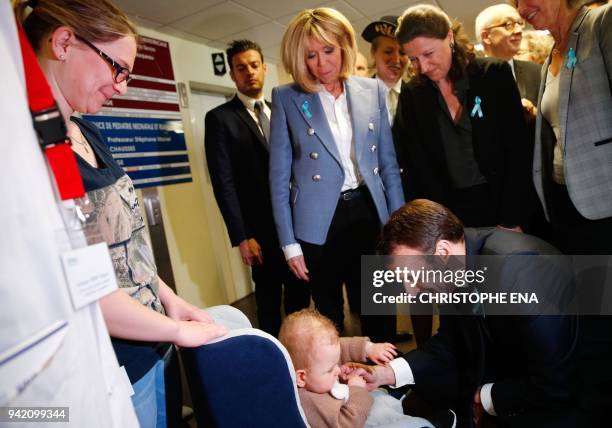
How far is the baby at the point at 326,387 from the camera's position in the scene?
44.5 inches

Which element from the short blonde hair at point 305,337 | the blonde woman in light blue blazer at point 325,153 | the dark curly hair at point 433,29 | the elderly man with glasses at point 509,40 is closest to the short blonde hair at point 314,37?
the blonde woman in light blue blazer at point 325,153

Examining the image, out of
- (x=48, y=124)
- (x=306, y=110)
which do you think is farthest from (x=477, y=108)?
(x=48, y=124)

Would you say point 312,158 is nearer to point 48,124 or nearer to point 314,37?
point 314,37

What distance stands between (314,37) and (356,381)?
1.27 meters

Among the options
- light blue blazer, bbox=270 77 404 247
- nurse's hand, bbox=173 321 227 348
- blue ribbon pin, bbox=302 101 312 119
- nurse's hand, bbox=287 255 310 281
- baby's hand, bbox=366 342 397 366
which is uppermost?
blue ribbon pin, bbox=302 101 312 119

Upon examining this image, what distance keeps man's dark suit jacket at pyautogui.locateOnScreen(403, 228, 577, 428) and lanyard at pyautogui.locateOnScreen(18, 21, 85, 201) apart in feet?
3.60

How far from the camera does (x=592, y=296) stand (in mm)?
1521

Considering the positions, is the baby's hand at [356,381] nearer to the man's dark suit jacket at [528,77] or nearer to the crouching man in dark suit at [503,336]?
the crouching man in dark suit at [503,336]

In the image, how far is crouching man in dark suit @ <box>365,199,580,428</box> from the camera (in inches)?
42.6

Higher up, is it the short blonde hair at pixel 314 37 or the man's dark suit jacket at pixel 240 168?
the short blonde hair at pixel 314 37

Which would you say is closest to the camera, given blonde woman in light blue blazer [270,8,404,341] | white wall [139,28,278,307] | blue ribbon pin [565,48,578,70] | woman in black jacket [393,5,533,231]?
blue ribbon pin [565,48,578,70]

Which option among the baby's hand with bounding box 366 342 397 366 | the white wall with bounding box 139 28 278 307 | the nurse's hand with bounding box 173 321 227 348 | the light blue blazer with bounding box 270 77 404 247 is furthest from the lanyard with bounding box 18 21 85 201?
the white wall with bounding box 139 28 278 307

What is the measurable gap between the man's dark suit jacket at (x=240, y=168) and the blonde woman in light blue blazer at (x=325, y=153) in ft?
2.42

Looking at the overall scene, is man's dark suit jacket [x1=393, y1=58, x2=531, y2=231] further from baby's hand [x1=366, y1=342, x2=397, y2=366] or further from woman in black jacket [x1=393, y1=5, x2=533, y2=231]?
baby's hand [x1=366, y1=342, x2=397, y2=366]
